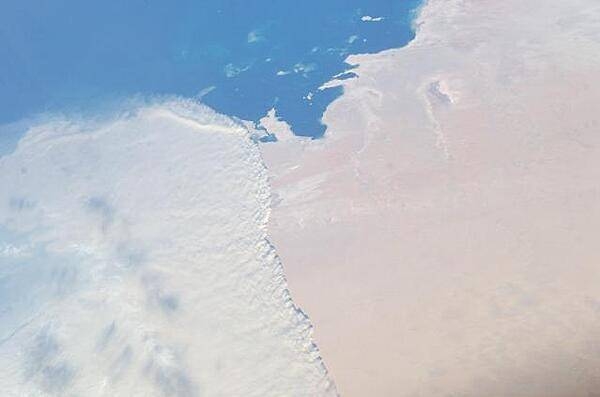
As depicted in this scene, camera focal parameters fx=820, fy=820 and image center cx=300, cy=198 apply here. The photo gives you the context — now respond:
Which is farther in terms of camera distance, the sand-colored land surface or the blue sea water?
the blue sea water

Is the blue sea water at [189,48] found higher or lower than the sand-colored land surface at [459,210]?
higher

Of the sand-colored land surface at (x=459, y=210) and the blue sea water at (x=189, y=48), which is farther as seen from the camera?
the blue sea water at (x=189, y=48)

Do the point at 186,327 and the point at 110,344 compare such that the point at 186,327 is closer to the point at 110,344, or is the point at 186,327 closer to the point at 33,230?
the point at 110,344

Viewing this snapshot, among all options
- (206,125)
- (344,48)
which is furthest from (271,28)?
(206,125)

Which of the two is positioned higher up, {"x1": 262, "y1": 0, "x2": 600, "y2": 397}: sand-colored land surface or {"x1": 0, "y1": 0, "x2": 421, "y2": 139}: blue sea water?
{"x1": 0, "y1": 0, "x2": 421, "y2": 139}: blue sea water
